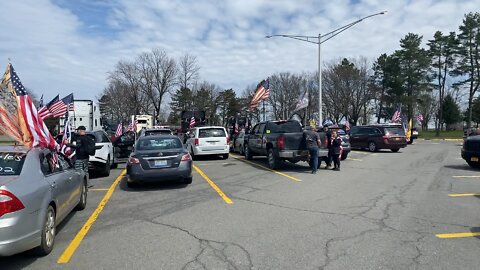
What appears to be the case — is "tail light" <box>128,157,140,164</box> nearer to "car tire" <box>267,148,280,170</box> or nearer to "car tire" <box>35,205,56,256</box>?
"car tire" <box>35,205,56,256</box>

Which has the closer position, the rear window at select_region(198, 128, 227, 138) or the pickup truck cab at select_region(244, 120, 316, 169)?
the pickup truck cab at select_region(244, 120, 316, 169)

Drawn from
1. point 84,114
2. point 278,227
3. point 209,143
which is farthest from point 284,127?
point 84,114

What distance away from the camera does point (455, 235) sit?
6297 mm

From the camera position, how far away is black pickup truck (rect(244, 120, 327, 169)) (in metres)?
14.6

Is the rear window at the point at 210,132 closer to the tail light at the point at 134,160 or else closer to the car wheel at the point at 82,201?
the tail light at the point at 134,160

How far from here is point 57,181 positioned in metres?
6.23

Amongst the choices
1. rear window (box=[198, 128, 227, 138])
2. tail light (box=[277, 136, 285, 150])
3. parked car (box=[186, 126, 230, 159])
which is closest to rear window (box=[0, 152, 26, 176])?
tail light (box=[277, 136, 285, 150])

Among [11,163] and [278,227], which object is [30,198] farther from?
[278,227]

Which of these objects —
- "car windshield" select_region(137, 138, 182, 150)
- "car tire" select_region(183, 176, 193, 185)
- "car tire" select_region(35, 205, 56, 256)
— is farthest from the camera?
"car windshield" select_region(137, 138, 182, 150)

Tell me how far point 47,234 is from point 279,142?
10.1m

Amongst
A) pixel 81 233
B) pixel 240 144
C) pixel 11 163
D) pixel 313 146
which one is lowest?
pixel 81 233

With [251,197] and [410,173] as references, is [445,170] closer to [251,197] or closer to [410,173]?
[410,173]

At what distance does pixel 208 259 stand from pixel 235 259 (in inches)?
13.5

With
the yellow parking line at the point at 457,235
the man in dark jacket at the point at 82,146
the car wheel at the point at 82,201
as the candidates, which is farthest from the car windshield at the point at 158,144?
the yellow parking line at the point at 457,235
